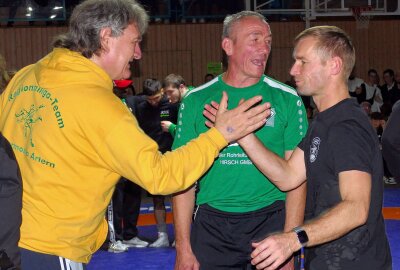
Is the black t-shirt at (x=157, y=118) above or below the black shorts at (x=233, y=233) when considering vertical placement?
above

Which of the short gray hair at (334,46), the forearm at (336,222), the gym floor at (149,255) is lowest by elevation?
the gym floor at (149,255)

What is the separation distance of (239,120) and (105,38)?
2.55ft

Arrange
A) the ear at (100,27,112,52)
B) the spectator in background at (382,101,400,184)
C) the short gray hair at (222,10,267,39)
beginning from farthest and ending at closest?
the short gray hair at (222,10,267,39)
the spectator in background at (382,101,400,184)
the ear at (100,27,112,52)

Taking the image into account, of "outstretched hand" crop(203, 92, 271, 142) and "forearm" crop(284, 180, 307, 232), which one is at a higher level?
"outstretched hand" crop(203, 92, 271, 142)

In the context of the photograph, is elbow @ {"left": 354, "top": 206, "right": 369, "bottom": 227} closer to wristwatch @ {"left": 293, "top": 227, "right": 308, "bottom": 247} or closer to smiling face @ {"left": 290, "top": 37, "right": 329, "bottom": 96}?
wristwatch @ {"left": 293, "top": 227, "right": 308, "bottom": 247}

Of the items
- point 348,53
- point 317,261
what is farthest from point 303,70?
point 317,261

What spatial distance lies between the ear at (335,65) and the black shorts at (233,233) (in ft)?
4.50

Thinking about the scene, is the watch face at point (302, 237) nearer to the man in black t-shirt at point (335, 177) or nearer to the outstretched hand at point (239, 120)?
the man in black t-shirt at point (335, 177)

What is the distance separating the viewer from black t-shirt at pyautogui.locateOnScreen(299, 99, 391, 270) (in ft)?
11.3

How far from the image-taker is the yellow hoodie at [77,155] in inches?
131

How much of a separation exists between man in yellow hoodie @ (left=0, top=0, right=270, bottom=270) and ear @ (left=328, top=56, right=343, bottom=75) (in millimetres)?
423

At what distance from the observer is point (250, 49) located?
15.9 feet

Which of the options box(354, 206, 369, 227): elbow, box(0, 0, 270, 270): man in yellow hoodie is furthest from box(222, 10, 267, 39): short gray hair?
box(354, 206, 369, 227): elbow

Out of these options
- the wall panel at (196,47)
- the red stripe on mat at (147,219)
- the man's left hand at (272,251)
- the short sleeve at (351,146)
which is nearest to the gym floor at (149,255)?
the red stripe on mat at (147,219)
